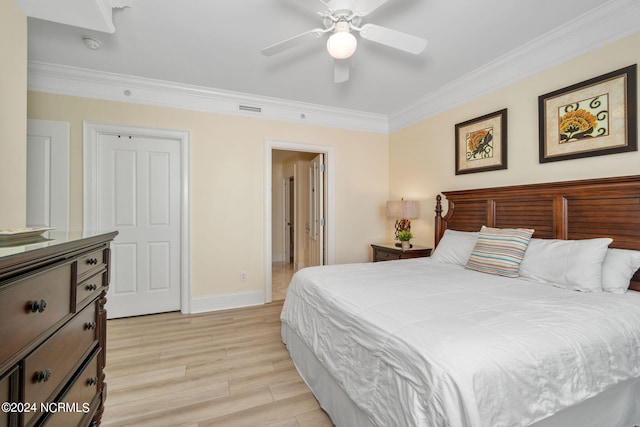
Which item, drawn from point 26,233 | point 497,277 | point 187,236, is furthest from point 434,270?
point 187,236

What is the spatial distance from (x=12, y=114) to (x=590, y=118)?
395 cm

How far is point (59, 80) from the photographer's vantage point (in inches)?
112

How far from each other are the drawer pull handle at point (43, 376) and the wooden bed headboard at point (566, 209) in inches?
117

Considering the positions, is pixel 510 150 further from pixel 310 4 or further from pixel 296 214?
pixel 296 214

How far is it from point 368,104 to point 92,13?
291 centimetres

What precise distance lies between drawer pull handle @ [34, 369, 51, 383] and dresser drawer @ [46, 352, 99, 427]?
129 mm

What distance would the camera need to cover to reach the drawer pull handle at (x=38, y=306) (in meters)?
0.76

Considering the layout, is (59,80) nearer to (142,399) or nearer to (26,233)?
(26,233)

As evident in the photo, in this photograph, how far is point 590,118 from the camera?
2115 millimetres

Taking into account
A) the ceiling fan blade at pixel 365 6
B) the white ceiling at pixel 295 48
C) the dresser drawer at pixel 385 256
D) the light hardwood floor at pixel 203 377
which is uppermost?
the white ceiling at pixel 295 48

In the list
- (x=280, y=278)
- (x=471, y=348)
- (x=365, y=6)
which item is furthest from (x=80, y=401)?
(x=280, y=278)

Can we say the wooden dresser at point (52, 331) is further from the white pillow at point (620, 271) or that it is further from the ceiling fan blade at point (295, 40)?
the white pillow at point (620, 271)

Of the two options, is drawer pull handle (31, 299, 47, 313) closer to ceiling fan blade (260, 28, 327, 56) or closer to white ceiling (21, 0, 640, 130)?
ceiling fan blade (260, 28, 327, 56)

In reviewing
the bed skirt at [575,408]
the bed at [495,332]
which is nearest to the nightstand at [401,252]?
the bed at [495,332]
